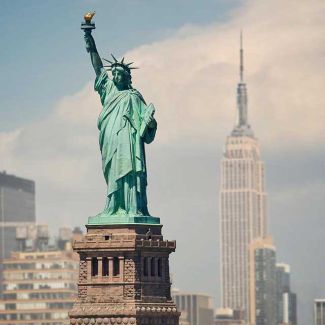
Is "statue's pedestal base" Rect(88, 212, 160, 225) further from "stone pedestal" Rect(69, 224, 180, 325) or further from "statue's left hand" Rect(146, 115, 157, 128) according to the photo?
"statue's left hand" Rect(146, 115, 157, 128)

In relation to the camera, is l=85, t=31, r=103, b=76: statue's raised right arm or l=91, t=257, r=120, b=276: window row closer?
l=91, t=257, r=120, b=276: window row

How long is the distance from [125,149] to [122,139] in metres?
0.62

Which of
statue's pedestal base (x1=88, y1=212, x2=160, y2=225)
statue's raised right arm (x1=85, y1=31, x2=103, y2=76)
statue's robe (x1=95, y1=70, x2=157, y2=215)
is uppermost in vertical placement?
statue's raised right arm (x1=85, y1=31, x2=103, y2=76)

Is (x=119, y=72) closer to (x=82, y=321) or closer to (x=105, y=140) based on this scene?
(x=105, y=140)

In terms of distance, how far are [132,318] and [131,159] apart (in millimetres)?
8700

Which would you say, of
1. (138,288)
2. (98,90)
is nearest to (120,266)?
(138,288)

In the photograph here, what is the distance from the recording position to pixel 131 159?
13675cm

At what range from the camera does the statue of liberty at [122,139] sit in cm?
13650

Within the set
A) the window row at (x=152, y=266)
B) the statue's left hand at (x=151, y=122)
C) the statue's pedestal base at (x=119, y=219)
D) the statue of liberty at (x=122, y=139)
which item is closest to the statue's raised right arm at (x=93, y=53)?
the statue of liberty at (x=122, y=139)

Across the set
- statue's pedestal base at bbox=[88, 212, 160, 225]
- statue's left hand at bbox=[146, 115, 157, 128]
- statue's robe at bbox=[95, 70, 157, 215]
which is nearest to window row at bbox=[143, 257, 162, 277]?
statue's pedestal base at bbox=[88, 212, 160, 225]

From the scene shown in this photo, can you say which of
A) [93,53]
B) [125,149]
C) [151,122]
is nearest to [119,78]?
[93,53]

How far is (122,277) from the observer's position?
135 metres

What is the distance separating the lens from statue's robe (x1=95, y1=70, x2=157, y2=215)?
136500 mm

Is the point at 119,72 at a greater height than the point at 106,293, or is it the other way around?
the point at 119,72
